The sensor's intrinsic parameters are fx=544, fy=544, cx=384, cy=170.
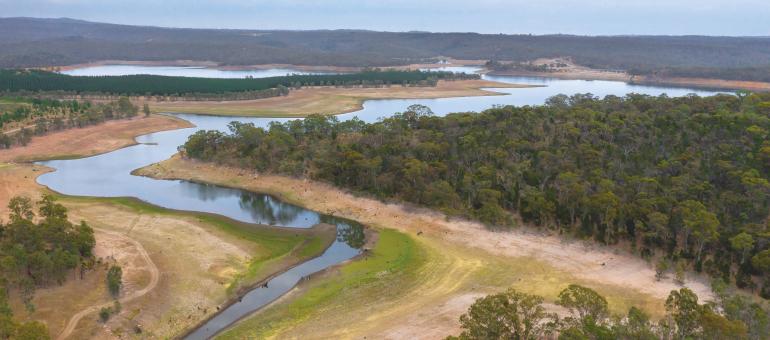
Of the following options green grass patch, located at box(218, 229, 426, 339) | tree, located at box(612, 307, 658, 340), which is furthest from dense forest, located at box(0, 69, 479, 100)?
tree, located at box(612, 307, 658, 340)

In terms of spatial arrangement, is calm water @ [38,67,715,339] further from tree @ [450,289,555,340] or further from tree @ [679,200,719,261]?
tree @ [679,200,719,261]

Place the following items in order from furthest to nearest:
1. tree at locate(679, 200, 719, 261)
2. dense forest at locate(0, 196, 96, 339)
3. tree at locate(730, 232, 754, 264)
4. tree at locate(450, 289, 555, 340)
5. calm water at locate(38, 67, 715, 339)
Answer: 1. tree at locate(679, 200, 719, 261)
2. tree at locate(730, 232, 754, 264)
3. calm water at locate(38, 67, 715, 339)
4. dense forest at locate(0, 196, 96, 339)
5. tree at locate(450, 289, 555, 340)

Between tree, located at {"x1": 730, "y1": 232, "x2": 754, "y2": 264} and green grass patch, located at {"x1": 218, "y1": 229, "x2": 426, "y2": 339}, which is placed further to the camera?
tree, located at {"x1": 730, "y1": 232, "x2": 754, "y2": 264}

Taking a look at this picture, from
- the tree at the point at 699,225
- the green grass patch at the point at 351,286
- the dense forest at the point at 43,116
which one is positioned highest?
the dense forest at the point at 43,116

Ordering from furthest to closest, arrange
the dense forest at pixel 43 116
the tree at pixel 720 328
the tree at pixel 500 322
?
the dense forest at pixel 43 116
the tree at pixel 500 322
the tree at pixel 720 328

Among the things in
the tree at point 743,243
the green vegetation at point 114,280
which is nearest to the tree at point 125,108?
the green vegetation at point 114,280

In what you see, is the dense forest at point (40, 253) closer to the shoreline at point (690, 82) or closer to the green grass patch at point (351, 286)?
the green grass patch at point (351, 286)
